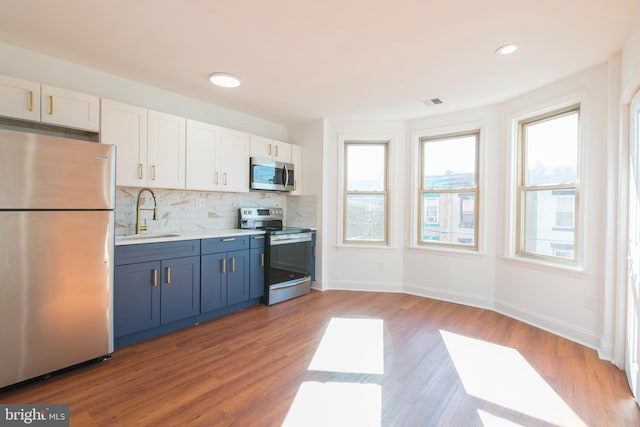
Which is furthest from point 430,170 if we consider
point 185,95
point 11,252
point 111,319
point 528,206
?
point 11,252

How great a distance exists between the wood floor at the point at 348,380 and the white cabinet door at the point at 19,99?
194cm

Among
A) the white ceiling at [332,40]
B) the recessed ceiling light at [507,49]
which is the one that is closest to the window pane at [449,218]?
the white ceiling at [332,40]

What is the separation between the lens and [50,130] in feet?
8.64

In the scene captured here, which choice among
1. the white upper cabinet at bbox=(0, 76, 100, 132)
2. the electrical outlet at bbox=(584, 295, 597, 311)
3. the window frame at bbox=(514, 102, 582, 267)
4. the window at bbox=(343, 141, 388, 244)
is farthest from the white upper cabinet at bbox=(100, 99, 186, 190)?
the electrical outlet at bbox=(584, 295, 597, 311)

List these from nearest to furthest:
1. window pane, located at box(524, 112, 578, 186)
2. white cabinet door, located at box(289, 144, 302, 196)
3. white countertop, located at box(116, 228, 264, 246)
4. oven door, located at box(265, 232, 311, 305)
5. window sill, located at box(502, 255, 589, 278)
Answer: white countertop, located at box(116, 228, 264, 246) < window sill, located at box(502, 255, 589, 278) < window pane, located at box(524, 112, 578, 186) < oven door, located at box(265, 232, 311, 305) < white cabinet door, located at box(289, 144, 302, 196)

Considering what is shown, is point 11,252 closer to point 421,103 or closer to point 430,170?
point 421,103

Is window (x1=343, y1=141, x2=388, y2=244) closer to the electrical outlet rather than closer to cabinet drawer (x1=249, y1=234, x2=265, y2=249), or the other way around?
cabinet drawer (x1=249, y1=234, x2=265, y2=249)

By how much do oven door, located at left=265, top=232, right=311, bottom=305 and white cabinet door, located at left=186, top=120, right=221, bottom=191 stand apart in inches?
37.6

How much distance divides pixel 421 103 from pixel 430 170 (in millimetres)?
1019

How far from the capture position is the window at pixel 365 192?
4516 millimetres

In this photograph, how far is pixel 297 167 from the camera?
4.62 meters

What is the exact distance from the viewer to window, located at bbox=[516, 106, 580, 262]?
296 cm

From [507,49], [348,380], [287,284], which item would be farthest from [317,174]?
[348,380]

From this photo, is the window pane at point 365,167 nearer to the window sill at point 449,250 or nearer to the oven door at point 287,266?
the window sill at point 449,250
